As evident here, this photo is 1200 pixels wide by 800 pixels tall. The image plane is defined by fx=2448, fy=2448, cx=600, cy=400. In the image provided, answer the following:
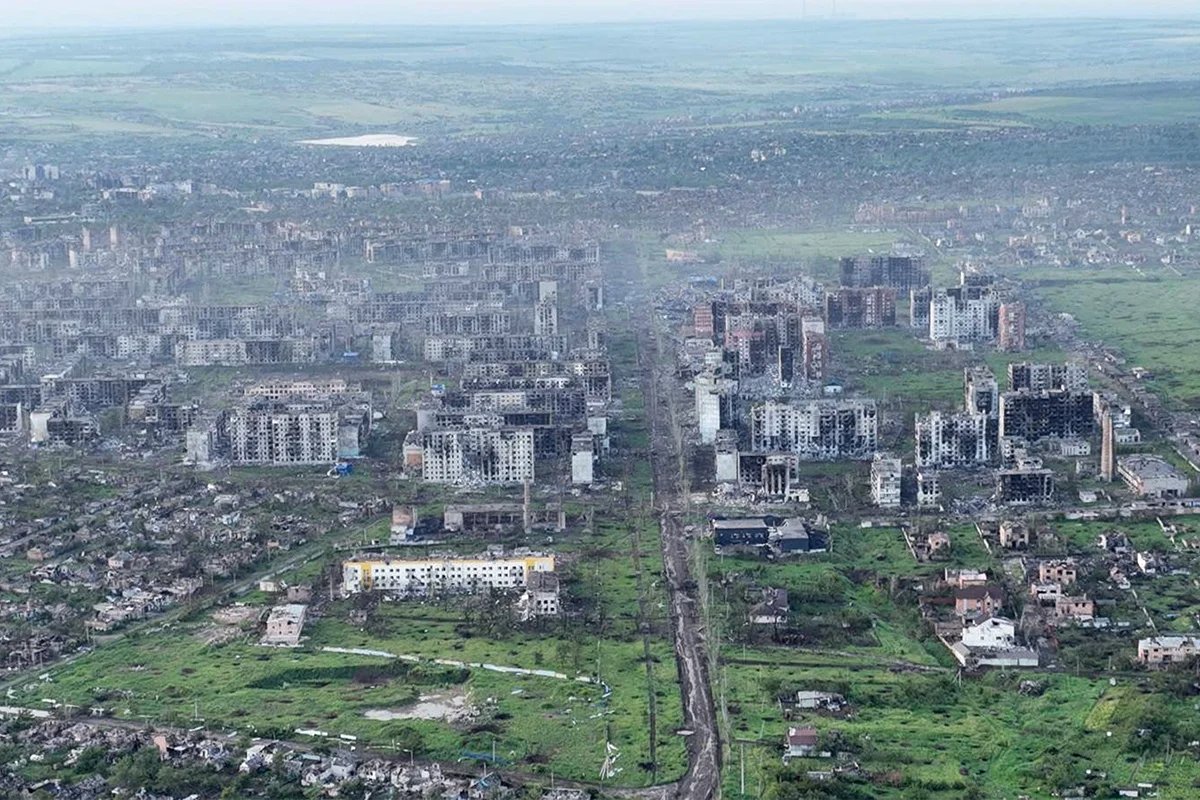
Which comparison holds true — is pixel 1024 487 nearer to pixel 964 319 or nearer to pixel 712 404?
pixel 712 404

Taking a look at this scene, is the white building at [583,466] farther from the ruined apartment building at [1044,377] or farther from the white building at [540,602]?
the ruined apartment building at [1044,377]

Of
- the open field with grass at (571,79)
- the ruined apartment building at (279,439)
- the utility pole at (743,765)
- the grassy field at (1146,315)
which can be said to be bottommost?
the open field with grass at (571,79)

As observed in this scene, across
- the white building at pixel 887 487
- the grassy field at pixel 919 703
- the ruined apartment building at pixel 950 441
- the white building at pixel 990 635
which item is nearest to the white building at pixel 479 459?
the white building at pixel 887 487

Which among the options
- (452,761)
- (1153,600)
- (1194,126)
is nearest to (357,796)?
(452,761)

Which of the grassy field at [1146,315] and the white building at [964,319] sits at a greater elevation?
the white building at [964,319]

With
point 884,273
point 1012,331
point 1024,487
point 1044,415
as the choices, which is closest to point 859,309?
point 884,273

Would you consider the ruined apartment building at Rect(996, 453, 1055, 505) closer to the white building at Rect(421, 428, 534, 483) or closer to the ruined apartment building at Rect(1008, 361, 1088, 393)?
the ruined apartment building at Rect(1008, 361, 1088, 393)

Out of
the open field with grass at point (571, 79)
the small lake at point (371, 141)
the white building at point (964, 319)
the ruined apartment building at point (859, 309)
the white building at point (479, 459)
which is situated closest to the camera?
the white building at point (479, 459)
